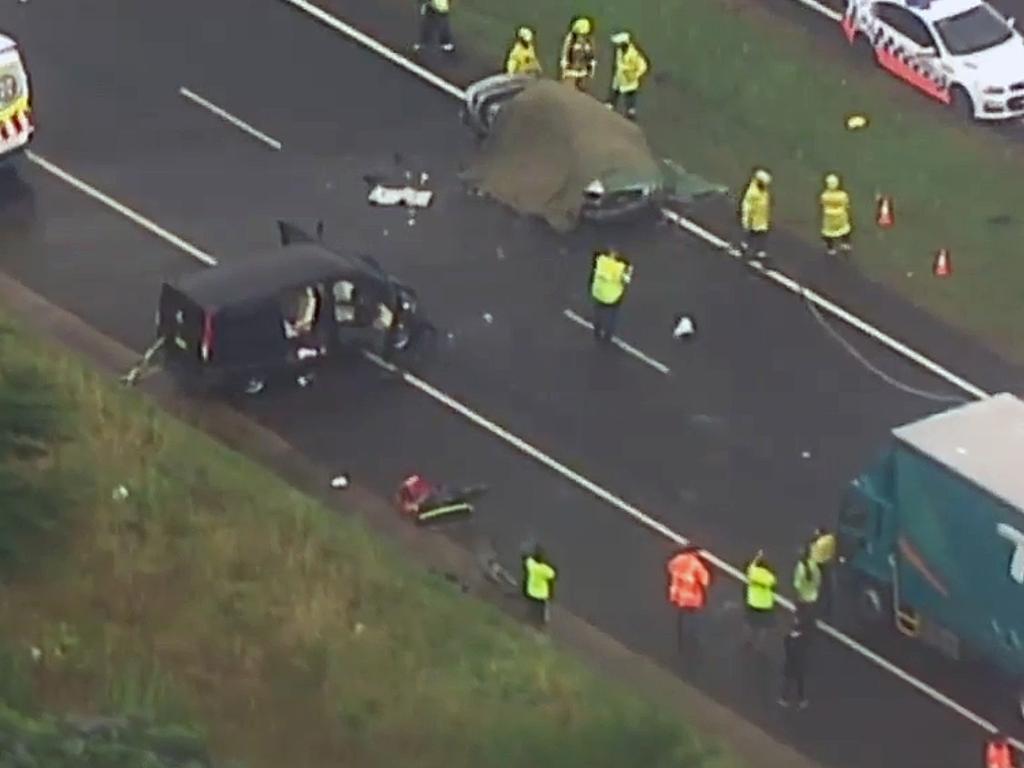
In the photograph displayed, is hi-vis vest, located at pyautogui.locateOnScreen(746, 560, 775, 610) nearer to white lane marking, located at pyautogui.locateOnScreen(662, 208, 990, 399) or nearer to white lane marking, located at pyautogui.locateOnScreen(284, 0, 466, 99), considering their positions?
white lane marking, located at pyautogui.locateOnScreen(662, 208, 990, 399)

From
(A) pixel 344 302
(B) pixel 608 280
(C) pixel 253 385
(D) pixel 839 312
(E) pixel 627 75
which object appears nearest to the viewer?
(C) pixel 253 385

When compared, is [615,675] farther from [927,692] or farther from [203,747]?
[203,747]

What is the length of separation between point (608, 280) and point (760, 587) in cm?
624

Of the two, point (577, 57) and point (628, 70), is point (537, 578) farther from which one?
point (577, 57)

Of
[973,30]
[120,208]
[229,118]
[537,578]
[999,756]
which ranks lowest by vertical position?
[120,208]

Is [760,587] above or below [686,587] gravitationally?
above

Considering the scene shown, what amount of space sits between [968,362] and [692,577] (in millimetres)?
7316

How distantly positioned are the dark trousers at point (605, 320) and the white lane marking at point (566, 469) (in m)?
2.16

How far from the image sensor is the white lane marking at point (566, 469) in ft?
91.2

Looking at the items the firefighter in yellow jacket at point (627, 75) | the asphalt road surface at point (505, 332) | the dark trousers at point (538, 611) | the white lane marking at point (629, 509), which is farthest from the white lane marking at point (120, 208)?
the dark trousers at point (538, 611)

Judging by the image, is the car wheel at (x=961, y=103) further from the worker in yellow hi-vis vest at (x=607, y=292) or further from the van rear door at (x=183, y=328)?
the van rear door at (x=183, y=328)

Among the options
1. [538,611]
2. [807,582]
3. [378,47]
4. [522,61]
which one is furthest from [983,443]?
[378,47]

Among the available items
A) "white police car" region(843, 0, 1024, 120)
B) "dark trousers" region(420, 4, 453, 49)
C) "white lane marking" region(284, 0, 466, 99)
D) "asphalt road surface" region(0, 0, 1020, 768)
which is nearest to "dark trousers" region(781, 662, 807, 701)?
"asphalt road surface" region(0, 0, 1020, 768)

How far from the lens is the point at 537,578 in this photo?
2753 centimetres
